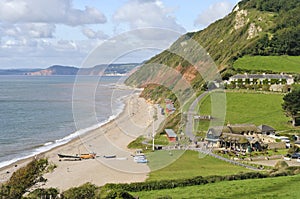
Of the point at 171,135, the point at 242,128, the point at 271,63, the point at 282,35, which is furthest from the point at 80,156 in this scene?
the point at 282,35

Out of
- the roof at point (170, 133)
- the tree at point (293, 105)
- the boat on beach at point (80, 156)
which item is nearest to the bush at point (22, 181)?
the boat on beach at point (80, 156)

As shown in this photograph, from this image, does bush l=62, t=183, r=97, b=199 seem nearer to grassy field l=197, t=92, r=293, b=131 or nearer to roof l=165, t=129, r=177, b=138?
roof l=165, t=129, r=177, b=138

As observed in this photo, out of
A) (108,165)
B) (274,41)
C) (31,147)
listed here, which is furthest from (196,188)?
(274,41)

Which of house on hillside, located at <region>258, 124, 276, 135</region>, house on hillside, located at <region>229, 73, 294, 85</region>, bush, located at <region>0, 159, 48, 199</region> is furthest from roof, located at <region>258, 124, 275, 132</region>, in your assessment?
bush, located at <region>0, 159, 48, 199</region>

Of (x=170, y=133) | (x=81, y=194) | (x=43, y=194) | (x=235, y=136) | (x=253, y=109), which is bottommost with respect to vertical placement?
(x=43, y=194)

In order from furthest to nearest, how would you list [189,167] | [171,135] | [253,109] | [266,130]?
[253,109]
[171,135]
[266,130]
[189,167]

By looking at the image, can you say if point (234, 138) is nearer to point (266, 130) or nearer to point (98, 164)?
point (266, 130)

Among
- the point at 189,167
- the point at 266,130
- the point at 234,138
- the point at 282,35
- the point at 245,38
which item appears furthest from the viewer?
the point at 245,38

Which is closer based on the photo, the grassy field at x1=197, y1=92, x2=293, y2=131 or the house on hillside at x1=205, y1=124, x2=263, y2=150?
the house on hillside at x1=205, y1=124, x2=263, y2=150
